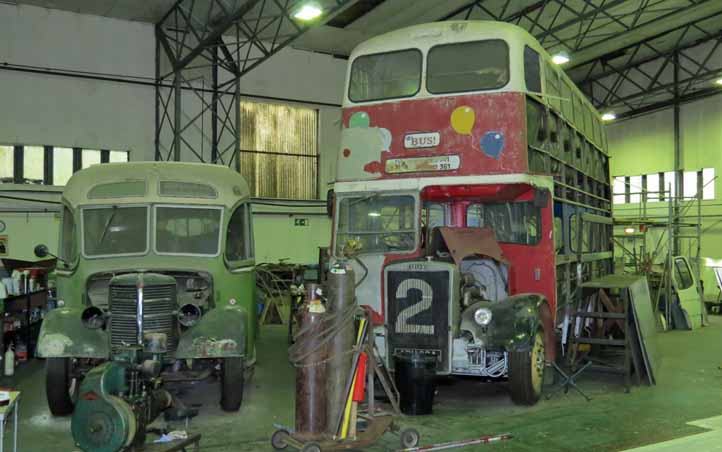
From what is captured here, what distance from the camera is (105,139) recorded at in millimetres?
15609

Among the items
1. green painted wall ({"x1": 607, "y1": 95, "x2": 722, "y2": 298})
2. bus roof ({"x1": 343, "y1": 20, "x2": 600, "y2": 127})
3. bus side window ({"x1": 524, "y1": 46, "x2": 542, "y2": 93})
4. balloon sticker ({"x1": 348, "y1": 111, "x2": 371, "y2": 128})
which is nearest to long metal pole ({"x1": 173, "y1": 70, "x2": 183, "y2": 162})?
bus roof ({"x1": 343, "y1": 20, "x2": 600, "y2": 127})

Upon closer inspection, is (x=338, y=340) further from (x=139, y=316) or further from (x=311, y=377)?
(x=139, y=316)

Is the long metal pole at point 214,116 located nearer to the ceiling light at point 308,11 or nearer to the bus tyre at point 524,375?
the ceiling light at point 308,11

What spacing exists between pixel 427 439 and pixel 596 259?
5.70 meters

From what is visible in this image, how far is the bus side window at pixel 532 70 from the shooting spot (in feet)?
24.5

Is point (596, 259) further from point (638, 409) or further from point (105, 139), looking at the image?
point (105, 139)

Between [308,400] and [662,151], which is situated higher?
[662,151]

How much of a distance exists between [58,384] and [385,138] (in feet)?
13.8

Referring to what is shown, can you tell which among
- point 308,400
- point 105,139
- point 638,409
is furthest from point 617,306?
point 105,139

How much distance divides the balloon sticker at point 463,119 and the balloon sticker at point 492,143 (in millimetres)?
192

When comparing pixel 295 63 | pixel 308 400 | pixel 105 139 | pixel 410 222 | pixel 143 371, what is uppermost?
pixel 295 63

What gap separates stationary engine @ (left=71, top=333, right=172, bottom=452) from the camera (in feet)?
13.7

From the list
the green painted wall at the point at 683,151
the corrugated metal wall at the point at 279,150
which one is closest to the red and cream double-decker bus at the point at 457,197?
the corrugated metal wall at the point at 279,150

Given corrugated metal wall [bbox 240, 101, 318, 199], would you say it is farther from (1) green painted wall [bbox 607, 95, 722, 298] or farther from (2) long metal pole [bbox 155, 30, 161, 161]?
(1) green painted wall [bbox 607, 95, 722, 298]
